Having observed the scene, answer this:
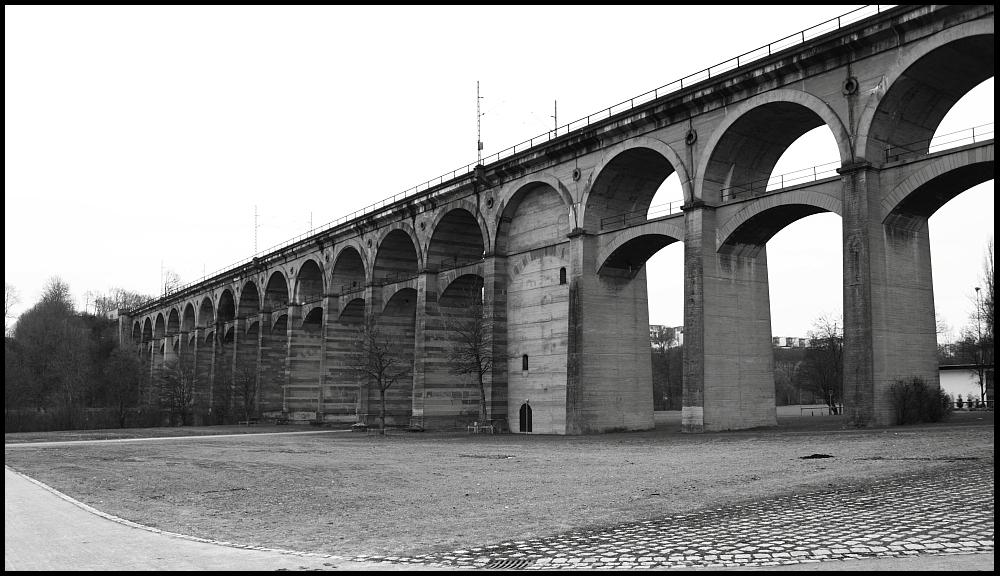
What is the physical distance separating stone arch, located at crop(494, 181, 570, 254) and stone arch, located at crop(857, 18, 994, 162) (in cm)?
1732

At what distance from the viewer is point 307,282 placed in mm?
72750

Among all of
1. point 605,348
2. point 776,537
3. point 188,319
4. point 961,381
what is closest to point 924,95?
point 605,348

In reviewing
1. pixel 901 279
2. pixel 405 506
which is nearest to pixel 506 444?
pixel 901 279

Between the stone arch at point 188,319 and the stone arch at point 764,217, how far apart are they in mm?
81726

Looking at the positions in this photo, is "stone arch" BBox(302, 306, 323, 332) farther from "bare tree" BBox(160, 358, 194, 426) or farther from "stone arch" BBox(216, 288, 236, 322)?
"stone arch" BBox(216, 288, 236, 322)

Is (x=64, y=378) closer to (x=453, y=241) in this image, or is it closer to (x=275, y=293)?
(x=275, y=293)

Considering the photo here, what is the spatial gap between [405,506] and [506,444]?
21138 mm

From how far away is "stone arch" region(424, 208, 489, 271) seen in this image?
5331 cm

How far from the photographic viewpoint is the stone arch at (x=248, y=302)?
84188mm

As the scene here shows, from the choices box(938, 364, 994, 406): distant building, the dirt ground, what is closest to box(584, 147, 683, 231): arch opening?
the dirt ground

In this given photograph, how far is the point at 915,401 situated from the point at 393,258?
40.0 metres

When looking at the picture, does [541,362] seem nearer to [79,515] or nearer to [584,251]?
[584,251]

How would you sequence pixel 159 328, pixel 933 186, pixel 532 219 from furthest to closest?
pixel 159 328 → pixel 532 219 → pixel 933 186

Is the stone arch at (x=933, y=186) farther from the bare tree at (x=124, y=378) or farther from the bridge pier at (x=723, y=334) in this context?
the bare tree at (x=124, y=378)
